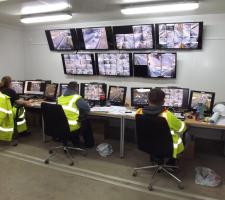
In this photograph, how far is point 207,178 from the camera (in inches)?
117

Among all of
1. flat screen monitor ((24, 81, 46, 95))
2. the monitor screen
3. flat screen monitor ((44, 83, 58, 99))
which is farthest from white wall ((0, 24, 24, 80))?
the monitor screen

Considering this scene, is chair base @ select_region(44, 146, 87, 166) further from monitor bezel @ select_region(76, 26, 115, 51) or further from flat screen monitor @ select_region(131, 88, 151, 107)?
monitor bezel @ select_region(76, 26, 115, 51)

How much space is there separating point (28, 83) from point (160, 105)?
332 centimetres

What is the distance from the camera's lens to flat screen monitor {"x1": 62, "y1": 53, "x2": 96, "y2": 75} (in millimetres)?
4965

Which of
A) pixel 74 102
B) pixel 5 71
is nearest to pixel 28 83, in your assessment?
pixel 5 71

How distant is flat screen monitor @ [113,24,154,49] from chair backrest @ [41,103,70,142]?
6.38ft

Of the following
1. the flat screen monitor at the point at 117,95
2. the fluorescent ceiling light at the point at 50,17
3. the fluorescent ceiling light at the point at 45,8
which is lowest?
the flat screen monitor at the point at 117,95

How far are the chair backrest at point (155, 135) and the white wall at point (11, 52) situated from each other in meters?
3.94

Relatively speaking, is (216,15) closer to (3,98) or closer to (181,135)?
(181,135)

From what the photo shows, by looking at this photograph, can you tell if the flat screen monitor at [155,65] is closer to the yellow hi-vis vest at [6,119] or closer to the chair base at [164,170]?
the chair base at [164,170]

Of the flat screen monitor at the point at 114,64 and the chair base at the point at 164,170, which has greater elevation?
the flat screen monitor at the point at 114,64

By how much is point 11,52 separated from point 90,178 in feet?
12.7

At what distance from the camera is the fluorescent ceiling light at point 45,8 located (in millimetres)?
3621

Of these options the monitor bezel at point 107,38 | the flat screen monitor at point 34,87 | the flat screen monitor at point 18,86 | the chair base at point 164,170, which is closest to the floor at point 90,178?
the chair base at point 164,170
